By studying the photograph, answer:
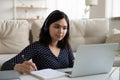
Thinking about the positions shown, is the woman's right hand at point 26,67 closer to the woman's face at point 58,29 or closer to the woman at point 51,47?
the woman at point 51,47

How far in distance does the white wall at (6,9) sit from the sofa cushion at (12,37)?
3059 millimetres

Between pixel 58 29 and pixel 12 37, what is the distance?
1.55m

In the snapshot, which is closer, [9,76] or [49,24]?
[9,76]

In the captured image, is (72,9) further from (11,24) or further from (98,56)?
(98,56)

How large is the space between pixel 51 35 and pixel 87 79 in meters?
0.47

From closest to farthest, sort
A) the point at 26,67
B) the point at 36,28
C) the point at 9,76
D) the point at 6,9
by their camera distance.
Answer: the point at 9,76, the point at 26,67, the point at 36,28, the point at 6,9

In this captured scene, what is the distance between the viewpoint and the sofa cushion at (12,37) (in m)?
2.86

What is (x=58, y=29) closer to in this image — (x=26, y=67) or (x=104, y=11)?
(x=26, y=67)

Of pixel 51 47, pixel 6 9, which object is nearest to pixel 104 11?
pixel 6 9

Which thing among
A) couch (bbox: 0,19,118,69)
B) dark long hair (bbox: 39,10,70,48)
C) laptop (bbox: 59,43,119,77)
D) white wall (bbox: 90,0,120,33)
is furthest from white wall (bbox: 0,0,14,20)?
laptop (bbox: 59,43,119,77)

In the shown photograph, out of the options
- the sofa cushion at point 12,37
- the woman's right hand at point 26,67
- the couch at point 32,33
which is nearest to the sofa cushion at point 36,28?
the couch at point 32,33

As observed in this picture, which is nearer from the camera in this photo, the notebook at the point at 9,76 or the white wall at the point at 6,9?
the notebook at the point at 9,76

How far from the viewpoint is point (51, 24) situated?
1.51 meters

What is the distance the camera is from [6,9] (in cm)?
590
